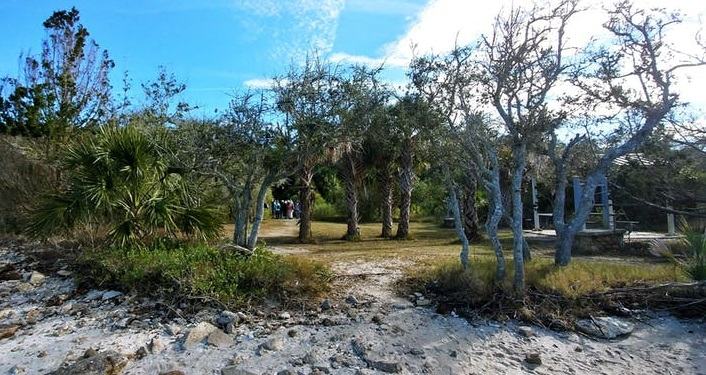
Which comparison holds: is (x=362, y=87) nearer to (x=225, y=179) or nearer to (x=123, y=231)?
(x=225, y=179)

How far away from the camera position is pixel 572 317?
20.5 feet

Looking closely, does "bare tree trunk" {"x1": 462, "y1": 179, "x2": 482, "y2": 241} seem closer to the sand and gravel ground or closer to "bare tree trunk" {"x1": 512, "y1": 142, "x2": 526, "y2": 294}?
"bare tree trunk" {"x1": 512, "y1": 142, "x2": 526, "y2": 294}

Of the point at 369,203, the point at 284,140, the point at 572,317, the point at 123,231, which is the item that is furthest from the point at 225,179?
the point at 369,203

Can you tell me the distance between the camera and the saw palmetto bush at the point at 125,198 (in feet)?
26.9

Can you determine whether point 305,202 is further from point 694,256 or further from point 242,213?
point 694,256

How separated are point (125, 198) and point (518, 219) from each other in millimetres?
6290

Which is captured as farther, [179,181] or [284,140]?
[179,181]

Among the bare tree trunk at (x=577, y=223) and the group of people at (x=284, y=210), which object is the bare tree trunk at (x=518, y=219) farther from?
the group of people at (x=284, y=210)

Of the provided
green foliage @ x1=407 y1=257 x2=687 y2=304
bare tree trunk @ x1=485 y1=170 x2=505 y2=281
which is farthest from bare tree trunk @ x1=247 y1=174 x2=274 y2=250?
bare tree trunk @ x1=485 y1=170 x2=505 y2=281

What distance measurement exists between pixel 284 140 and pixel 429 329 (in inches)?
150

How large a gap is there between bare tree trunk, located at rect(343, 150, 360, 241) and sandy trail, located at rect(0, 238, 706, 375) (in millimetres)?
9202

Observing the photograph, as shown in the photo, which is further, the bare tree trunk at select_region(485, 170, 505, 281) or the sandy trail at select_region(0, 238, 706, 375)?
the bare tree trunk at select_region(485, 170, 505, 281)

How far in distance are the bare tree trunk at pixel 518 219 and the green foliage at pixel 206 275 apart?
2.66 metres

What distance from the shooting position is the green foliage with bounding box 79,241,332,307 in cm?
653
